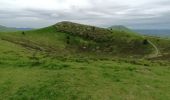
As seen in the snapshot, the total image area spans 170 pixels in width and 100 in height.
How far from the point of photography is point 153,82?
34500mm

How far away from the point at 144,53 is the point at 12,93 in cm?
8525

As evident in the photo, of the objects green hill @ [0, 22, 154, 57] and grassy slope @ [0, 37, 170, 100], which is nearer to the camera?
grassy slope @ [0, 37, 170, 100]

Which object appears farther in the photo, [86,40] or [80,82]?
[86,40]

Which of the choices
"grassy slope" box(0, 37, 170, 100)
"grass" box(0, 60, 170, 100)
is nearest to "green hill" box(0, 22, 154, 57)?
"grassy slope" box(0, 37, 170, 100)

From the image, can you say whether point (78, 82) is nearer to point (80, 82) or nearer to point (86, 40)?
point (80, 82)

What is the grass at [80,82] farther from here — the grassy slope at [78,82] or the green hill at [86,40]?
the green hill at [86,40]

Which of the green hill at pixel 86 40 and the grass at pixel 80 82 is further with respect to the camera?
the green hill at pixel 86 40

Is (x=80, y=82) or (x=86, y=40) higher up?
(x=80, y=82)

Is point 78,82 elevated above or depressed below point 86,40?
above

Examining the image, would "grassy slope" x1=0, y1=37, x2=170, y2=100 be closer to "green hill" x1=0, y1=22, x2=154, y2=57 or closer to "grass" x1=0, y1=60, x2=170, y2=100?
"grass" x1=0, y1=60, x2=170, y2=100

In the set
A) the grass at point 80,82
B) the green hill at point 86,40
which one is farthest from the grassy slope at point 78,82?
the green hill at point 86,40

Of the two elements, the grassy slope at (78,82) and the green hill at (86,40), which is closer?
the grassy slope at (78,82)

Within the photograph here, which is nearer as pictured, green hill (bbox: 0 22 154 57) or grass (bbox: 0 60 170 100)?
grass (bbox: 0 60 170 100)

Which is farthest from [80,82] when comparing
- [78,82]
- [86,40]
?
[86,40]
